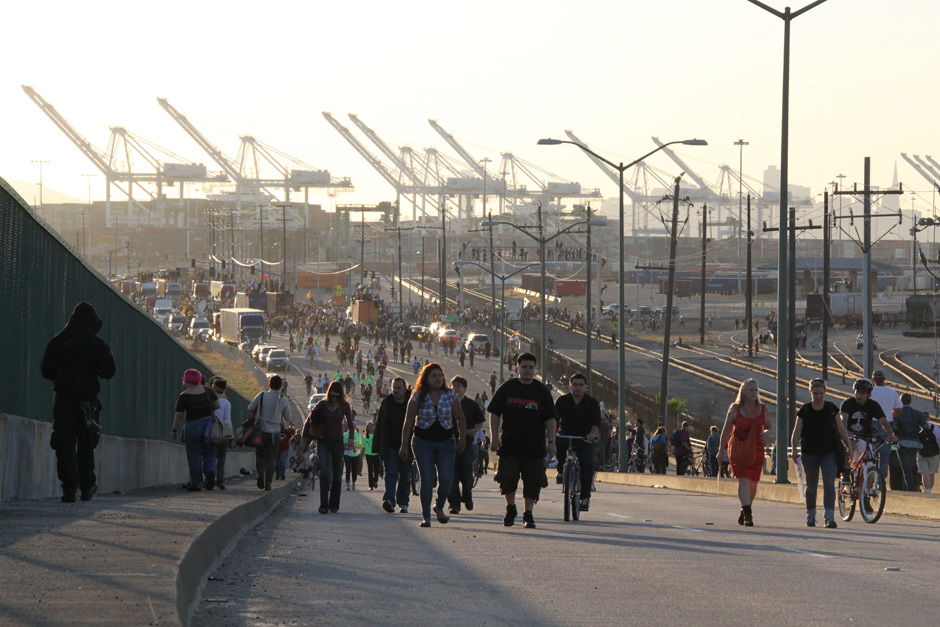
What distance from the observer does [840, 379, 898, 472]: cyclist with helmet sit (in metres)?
12.9

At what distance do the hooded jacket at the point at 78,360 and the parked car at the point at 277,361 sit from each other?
55.1 m

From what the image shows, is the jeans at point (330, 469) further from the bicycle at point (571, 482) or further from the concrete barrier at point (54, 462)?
the bicycle at point (571, 482)

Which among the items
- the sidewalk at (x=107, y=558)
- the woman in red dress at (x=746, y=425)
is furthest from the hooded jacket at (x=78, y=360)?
the woman in red dress at (x=746, y=425)

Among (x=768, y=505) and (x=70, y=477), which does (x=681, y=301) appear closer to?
(x=768, y=505)

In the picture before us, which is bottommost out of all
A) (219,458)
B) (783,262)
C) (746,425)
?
(219,458)

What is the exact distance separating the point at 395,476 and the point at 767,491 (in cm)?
781

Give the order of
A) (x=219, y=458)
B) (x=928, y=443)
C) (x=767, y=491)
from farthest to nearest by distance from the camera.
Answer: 1. (x=767, y=491)
2. (x=928, y=443)
3. (x=219, y=458)

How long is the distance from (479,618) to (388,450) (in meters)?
6.60

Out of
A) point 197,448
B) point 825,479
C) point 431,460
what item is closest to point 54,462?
point 197,448

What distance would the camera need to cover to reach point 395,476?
13078mm

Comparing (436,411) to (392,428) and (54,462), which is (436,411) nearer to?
(392,428)

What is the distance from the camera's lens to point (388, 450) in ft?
41.7

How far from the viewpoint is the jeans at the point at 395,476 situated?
12852 millimetres

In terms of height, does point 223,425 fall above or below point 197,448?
above
